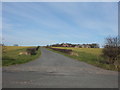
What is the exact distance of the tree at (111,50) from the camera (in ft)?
45.8

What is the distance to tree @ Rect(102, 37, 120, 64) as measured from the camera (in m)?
14.0

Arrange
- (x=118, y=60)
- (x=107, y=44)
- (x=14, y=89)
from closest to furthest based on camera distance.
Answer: (x=14, y=89) < (x=118, y=60) < (x=107, y=44)

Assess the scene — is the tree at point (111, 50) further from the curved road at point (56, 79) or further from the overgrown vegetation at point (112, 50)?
the curved road at point (56, 79)

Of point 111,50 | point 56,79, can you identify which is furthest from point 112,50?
point 56,79

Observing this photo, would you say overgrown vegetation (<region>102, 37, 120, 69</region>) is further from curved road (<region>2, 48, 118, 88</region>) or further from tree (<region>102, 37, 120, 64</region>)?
curved road (<region>2, 48, 118, 88</region>)

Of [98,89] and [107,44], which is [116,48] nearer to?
[107,44]

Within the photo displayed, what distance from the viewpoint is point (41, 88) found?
16.5ft

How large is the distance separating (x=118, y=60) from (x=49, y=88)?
11026mm

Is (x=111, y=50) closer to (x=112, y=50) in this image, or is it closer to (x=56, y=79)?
(x=112, y=50)

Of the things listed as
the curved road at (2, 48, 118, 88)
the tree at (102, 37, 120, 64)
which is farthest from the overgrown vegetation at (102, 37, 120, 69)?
the curved road at (2, 48, 118, 88)

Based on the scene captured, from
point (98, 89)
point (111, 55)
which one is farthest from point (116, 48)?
point (98, 89)

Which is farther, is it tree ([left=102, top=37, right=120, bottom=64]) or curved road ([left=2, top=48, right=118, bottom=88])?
tree ([left=102, top=37, right=120, bottom=64])

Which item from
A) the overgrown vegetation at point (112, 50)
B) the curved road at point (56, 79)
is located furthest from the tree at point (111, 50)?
the curved road at point (56, 79)

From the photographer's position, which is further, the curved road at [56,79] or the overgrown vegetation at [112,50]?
the overgrown vegetation at [112,50]
